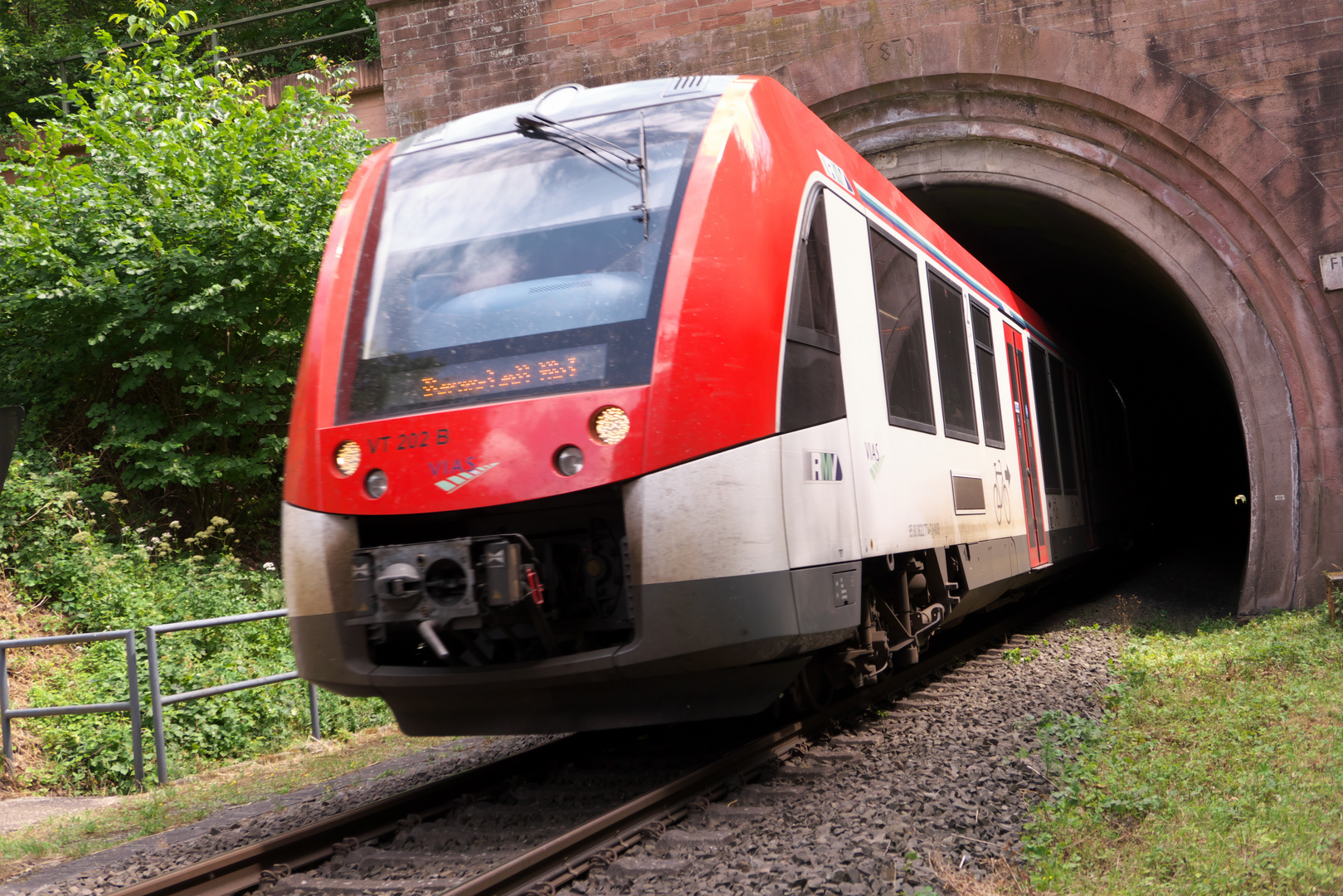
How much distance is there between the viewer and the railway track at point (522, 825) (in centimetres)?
411

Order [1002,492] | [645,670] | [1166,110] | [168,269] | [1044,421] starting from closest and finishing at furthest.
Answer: [645,670] < [1002,492] < [1044,421] < [168,269] < [1166,110]

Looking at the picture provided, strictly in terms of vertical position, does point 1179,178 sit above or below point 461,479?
above

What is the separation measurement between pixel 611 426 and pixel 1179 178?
9722 mm

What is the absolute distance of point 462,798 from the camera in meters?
5.24

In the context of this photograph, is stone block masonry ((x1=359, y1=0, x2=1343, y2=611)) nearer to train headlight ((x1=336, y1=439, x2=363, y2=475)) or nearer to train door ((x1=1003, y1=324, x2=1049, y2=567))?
train door ((x1=1003, y1=324, x2=1049, y2=567))

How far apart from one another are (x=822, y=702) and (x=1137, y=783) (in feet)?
7.49

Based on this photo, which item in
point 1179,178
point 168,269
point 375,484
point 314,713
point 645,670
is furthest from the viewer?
point 1179,178

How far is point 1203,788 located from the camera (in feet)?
15.4

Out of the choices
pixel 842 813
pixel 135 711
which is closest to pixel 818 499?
pixel 842 813

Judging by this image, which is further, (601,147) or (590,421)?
(601,147)

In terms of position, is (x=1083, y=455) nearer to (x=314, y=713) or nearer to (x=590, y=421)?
(x=314, y=713)

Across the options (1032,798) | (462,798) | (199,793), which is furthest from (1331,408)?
(199,793)

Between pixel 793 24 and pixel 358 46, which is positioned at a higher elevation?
pixel 358 46

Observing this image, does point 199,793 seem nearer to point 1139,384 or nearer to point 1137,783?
point 1137,783
